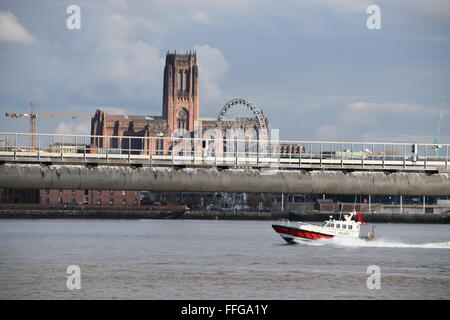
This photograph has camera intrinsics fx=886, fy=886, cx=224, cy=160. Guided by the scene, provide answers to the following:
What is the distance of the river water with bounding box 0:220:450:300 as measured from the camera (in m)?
58.9

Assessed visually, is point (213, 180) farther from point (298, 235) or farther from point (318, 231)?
point (318, 231)

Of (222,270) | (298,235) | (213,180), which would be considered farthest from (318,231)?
(222,270)

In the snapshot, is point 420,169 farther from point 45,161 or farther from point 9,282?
point 9,282

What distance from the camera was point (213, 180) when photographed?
77.2 m

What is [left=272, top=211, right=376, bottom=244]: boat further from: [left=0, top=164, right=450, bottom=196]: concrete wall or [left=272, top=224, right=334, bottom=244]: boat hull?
[left=0, top=164, right=450, bottom=196]: concrete wall

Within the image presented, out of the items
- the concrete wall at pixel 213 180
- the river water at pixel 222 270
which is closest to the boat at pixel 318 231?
the river water at pixel 222 270

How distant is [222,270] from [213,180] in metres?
8.85

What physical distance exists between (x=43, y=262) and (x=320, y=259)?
84.7 feet

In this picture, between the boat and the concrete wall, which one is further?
the boat

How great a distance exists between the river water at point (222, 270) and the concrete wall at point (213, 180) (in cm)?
669

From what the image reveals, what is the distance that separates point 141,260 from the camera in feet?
264

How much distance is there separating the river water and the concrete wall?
6.69 meters

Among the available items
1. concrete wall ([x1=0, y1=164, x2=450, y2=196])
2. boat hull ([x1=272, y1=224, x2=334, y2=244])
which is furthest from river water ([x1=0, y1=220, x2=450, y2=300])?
concrete wall ([x1=0, y1=164, x2=450, y2=196])
